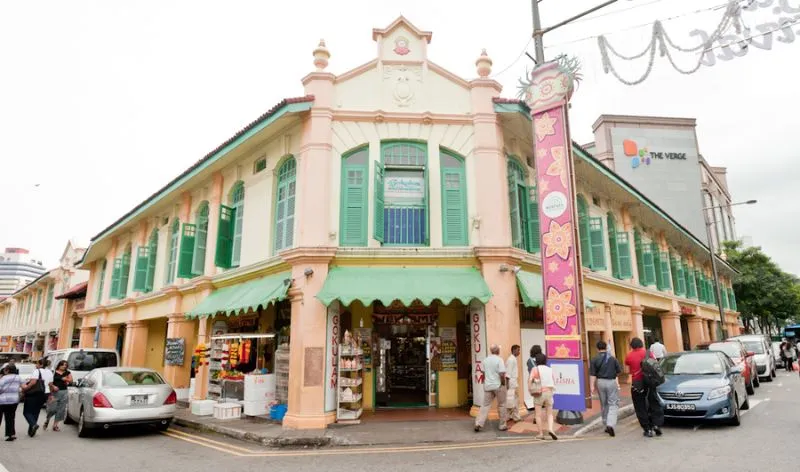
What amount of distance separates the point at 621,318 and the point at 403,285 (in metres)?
11.1

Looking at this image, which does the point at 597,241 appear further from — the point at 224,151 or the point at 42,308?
the point at 42,308

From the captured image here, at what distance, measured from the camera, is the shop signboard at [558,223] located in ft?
33.1

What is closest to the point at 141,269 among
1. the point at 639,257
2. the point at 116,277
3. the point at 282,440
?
the point at 116,277

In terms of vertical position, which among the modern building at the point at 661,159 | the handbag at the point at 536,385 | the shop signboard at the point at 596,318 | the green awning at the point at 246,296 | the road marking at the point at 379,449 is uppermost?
the modern building at the point at 661,159

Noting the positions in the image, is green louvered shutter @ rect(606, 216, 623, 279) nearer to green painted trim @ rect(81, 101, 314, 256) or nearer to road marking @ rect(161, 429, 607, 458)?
road marking @ rect(161, 429, 607, 458)

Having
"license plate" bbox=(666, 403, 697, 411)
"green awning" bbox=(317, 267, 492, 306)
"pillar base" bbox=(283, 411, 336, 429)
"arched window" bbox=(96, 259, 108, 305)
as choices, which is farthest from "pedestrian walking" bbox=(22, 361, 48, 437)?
"arched window" bbox=(96, 259, 108, 305)

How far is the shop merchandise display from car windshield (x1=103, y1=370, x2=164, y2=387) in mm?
4225

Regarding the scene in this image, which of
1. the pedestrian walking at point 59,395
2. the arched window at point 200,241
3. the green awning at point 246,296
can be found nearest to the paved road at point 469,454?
the pedestrian walking at point 59,395

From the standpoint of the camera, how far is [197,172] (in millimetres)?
15438

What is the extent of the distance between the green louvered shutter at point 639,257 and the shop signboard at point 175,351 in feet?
60.0

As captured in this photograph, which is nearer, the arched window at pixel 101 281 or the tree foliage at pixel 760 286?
the arched window at pixel 101 281

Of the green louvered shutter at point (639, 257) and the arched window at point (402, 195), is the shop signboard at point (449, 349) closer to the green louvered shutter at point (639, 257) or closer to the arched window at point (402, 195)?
the arched window at point (402, 195)

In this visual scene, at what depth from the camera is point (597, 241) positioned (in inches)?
632

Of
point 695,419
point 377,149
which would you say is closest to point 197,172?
point 377,149
